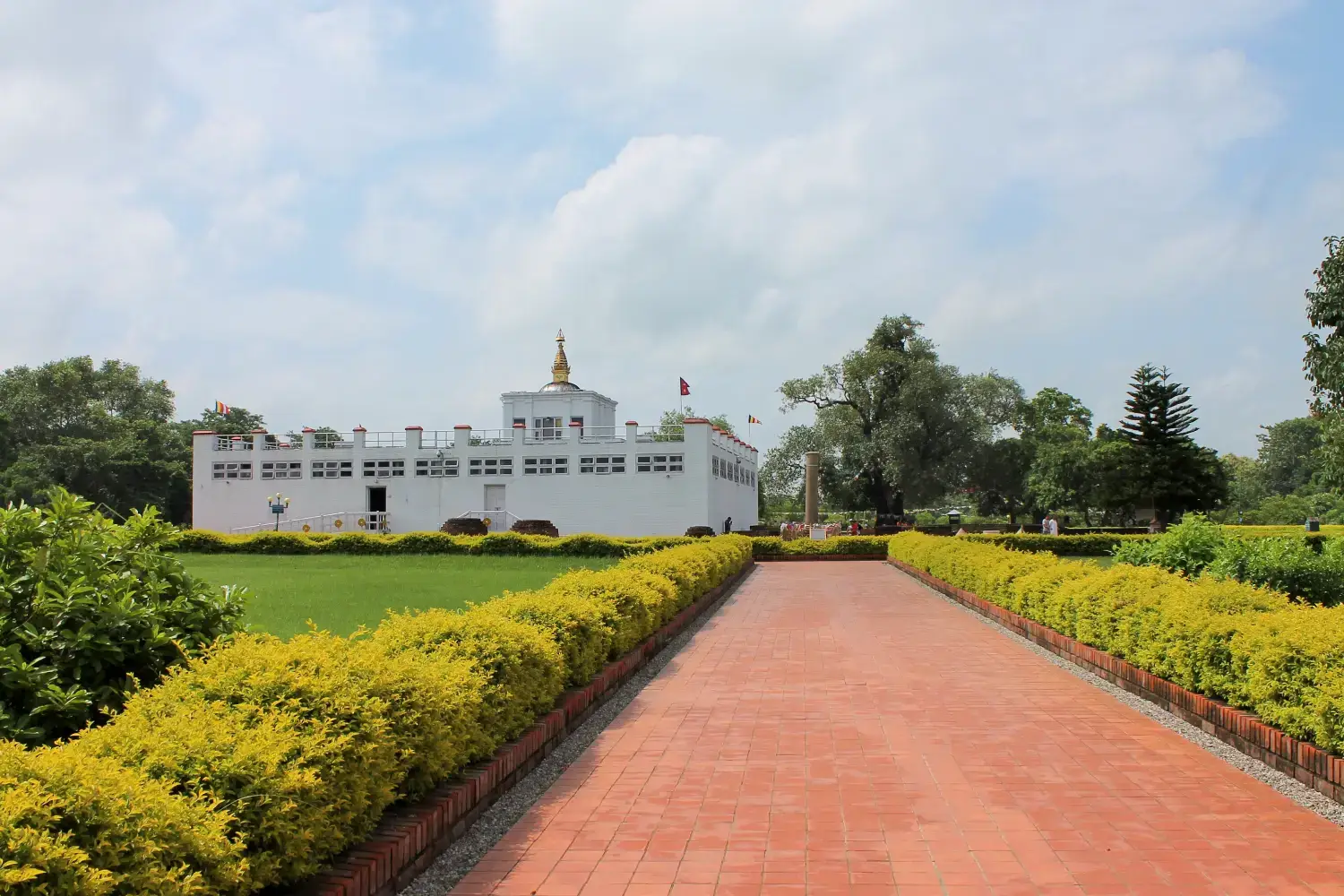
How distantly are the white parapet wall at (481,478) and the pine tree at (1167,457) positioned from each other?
1778 cm

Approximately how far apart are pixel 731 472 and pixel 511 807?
124 feet

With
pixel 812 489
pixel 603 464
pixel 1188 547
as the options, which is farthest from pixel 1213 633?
pixel 603 464

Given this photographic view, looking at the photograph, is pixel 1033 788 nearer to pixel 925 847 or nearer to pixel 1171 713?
pixel 925 847

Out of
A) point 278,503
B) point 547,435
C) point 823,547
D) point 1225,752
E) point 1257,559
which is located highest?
point 547,435

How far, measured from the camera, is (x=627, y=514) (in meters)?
36.8

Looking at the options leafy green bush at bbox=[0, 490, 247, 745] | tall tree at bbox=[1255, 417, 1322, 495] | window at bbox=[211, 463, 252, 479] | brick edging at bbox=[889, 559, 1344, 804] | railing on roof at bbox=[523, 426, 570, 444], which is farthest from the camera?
tall tree at bbox=[1255, 417, 1322, 495]

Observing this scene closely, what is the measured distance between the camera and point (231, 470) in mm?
39875

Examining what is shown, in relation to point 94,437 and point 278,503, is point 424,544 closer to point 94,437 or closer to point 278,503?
point 278,503

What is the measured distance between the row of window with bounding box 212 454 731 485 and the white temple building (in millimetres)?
37

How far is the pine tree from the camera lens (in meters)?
40.8

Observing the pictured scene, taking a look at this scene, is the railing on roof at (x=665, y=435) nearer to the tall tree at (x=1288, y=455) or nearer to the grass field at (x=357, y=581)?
the grass field at (x=357, y=581)

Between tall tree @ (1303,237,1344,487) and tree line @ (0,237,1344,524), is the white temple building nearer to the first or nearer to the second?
tree line @ (0,237,1344,524)

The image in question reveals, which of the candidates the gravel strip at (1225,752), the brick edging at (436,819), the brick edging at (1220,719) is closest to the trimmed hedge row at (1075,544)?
the brick edging at (1220,719)

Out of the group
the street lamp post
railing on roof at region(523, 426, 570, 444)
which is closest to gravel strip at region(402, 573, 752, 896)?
railing on roof at region(523, 426, 570, 444)
